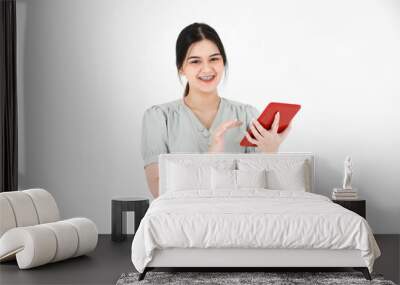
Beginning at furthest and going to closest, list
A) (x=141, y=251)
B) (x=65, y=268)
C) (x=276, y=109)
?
(x=276, y=109) < (x=65, y=268) < (x=141, y=251)

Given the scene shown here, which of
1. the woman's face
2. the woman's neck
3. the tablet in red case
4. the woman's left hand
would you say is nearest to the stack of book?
the woman's left hand

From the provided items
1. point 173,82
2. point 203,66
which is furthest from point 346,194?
Answer: point 173,82

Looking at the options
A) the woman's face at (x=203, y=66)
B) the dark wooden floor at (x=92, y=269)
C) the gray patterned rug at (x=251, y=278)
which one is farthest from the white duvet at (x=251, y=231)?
the woman's face at (x=203, y=66)

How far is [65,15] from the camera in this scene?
7293 millimetres

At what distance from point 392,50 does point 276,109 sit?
1.39 m

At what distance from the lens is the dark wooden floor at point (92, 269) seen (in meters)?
5.01

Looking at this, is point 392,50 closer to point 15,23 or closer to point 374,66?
point 374,66

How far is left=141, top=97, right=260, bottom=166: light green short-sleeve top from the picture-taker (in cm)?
716

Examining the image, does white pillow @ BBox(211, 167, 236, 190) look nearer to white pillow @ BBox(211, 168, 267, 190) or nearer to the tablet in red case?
white pillow @ BBox(211, 168, 267, 190)

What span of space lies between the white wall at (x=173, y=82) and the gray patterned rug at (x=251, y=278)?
2.22m

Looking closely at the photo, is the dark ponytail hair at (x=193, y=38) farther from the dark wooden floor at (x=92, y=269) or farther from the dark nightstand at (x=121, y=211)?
the dark wooden floor at (x=92, y=269)

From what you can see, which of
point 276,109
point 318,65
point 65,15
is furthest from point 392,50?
point 65,15

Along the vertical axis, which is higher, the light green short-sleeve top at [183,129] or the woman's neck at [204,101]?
the woman's neck at [204,101]

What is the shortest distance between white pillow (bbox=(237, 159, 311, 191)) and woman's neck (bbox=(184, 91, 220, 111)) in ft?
2.45
